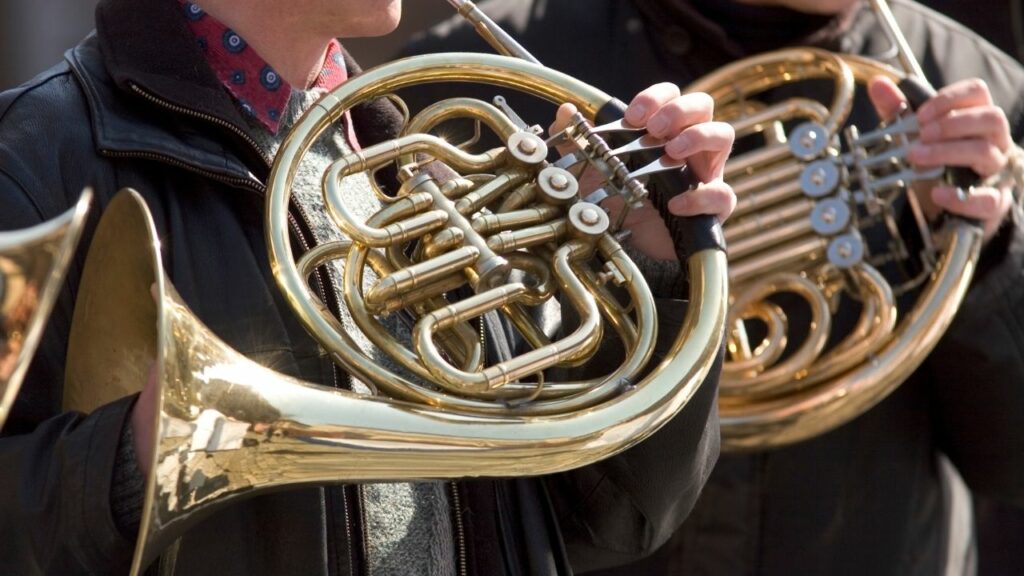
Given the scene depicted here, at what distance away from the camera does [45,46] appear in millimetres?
4840

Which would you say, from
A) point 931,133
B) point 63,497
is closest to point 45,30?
point 931,133

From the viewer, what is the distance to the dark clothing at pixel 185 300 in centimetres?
155

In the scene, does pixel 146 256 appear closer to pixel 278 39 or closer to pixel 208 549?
pixel 208 549

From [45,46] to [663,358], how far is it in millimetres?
3490

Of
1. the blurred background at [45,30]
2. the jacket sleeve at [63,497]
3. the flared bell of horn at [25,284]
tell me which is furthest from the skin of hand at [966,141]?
the blurred background at [45,30]

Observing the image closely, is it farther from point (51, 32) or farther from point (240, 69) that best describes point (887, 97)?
point (51, 32)

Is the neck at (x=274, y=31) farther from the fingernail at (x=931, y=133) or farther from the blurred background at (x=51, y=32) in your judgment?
the blurred background at (x=51, y=32)

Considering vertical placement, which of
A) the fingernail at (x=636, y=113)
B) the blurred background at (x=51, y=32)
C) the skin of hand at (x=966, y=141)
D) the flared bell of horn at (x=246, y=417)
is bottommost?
the flared bell of horn at (x=246, y=417)

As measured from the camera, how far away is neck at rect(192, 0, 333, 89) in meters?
1.88

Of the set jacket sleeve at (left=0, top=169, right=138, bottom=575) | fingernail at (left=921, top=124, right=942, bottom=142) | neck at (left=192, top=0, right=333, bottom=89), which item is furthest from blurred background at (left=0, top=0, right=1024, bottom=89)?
jacket sleeve at (left=0, top=169, right=138, bottom=575)

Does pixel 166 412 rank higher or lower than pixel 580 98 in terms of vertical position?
lower

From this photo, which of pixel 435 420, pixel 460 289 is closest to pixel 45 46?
pixel 460 289

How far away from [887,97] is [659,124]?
0.84m

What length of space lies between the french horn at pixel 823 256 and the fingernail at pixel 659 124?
2.47 feet
